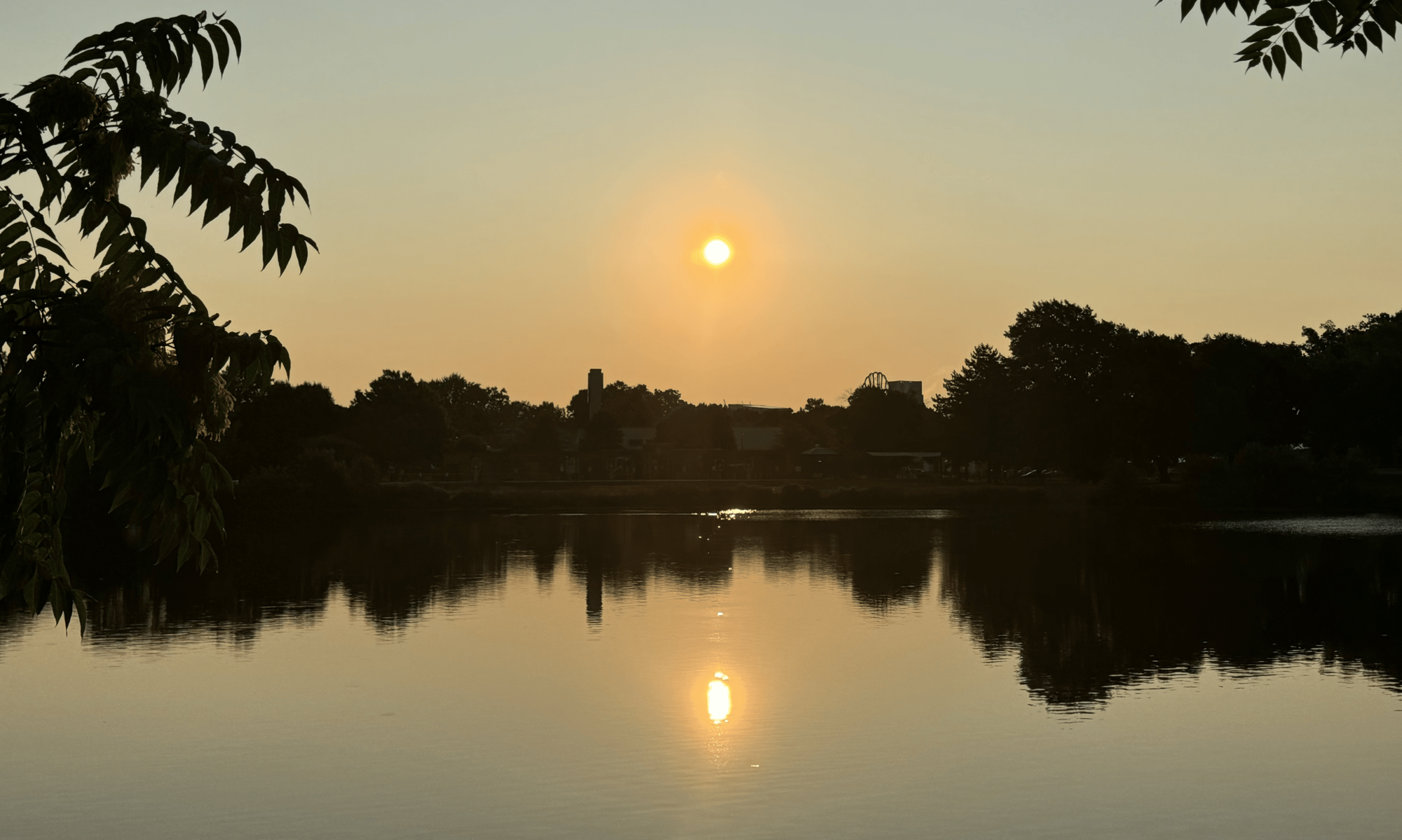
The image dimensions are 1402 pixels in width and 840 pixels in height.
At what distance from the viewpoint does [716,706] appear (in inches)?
926

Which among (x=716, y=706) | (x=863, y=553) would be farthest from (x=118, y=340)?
(x=863, y=553)

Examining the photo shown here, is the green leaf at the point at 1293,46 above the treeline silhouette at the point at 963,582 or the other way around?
above

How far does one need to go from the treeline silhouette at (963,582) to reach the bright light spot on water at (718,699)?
5.75m

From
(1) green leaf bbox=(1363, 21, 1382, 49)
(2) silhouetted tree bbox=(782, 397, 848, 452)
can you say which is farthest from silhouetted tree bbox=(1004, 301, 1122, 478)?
(1) green leaf bbox=(1363, 21, 1382, 49)

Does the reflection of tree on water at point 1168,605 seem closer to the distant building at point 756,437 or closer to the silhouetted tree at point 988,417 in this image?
the silhouetted tree at point 988,417

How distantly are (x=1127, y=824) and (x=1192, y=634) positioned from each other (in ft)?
57.6

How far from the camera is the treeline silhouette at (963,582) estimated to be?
99.1 ft

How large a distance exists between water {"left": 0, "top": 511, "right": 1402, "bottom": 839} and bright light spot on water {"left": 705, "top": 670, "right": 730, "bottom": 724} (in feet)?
0.26

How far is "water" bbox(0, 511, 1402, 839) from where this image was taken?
16703mm

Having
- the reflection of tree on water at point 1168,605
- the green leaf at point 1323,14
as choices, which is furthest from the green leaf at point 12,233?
the reflection of tree on water at point 1168,605

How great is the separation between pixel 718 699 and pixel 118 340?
20.3 metres

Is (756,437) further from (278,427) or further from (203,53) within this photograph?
(203,53)

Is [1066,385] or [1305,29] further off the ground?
[1066,385]

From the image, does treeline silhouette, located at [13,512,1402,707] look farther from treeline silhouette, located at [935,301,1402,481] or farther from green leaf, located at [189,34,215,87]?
treeline silhouette, located at [935,301,1402,481]
